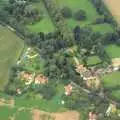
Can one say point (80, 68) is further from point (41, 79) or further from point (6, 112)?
point (6, 112)

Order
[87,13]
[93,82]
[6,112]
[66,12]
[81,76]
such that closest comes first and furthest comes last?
[6,112] < [93,82] < [81,76] < [66,12] < [87,13]

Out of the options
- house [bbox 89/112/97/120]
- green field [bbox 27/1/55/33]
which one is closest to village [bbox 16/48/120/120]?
house [bbox 89/112/97/120]

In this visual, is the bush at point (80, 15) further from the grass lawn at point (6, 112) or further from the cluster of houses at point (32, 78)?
the grass lawn at point (6, 112)

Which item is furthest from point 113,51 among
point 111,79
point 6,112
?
point 6,112

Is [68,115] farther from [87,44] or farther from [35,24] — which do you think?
[35,24]

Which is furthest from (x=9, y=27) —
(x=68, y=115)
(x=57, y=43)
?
(x=68, y=115)

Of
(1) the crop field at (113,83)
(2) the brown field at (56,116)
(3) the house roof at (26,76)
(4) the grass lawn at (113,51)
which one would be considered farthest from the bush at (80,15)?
(2) the brown field at (56,116)
